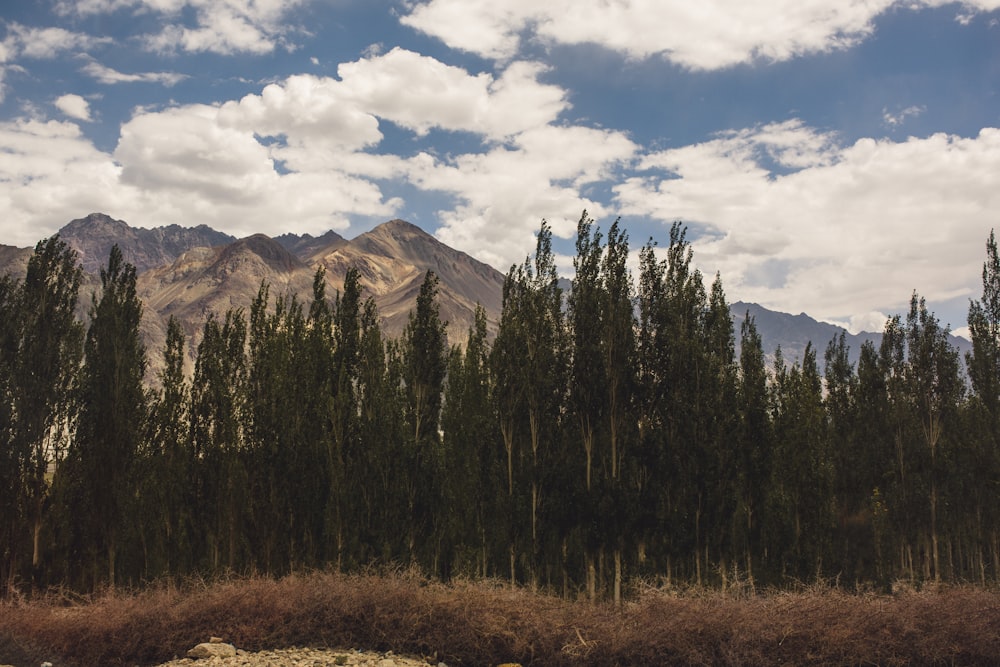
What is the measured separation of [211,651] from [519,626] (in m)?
6.48

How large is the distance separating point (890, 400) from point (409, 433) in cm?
3263

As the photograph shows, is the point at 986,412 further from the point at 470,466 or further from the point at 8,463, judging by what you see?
the point at 8,463

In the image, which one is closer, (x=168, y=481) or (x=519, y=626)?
(x=519, y=626)

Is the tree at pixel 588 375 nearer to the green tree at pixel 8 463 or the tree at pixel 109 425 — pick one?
the tree at pixel 109 425

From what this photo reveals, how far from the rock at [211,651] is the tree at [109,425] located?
10.2 meters

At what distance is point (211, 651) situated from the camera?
1319cm

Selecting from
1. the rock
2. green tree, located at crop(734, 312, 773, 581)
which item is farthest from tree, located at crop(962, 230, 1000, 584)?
the rock

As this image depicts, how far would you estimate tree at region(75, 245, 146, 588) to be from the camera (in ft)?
73.0

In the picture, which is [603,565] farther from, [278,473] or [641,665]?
[278,473]

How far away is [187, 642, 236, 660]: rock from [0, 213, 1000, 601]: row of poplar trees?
7307mm

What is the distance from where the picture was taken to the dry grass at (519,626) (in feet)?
41.8

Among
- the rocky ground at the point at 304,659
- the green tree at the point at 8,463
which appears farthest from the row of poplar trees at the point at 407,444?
the rocky ground at the point at 304,659

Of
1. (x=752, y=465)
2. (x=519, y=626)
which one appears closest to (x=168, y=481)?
(x=519, y=626)

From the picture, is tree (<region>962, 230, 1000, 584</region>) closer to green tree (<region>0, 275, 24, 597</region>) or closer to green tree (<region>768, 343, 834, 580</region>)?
green tree (<region>768, 343, 834, 580</region>)
